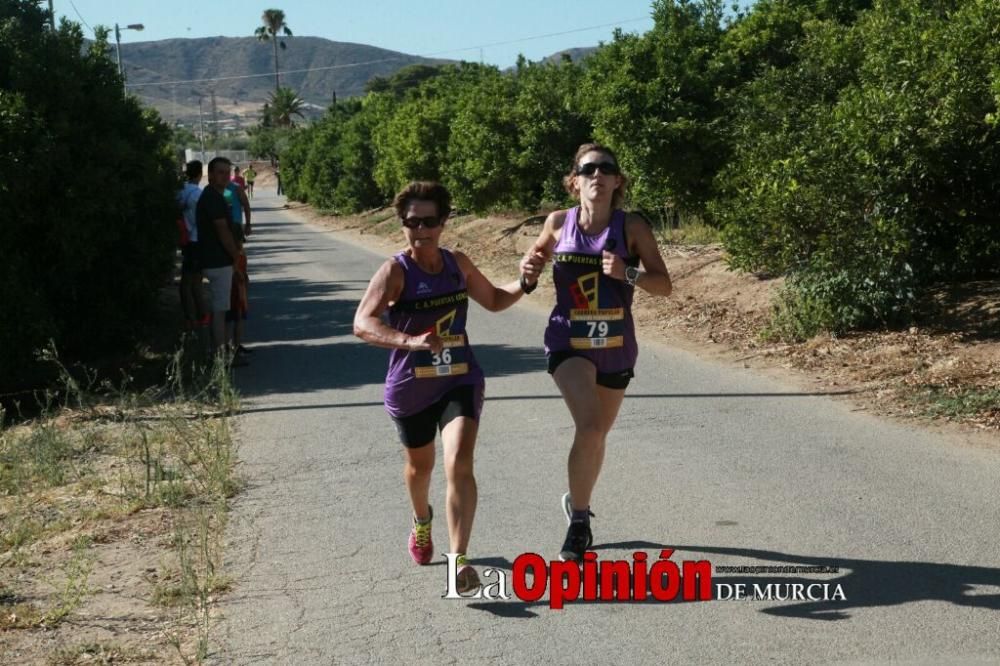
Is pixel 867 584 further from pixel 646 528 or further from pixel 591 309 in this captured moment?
pixel 591 309

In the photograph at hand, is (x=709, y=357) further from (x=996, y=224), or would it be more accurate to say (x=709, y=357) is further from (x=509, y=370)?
(x=996, y=224)

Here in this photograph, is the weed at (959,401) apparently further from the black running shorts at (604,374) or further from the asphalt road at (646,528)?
the black running shorts at (604,374)

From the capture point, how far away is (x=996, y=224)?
38.2ft

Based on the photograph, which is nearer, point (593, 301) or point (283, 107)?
point (593, 301)

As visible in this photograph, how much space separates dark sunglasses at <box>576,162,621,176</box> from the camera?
223 inches

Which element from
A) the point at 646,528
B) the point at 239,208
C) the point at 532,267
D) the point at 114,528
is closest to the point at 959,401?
the point at 646,528

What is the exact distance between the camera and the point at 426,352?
541cm

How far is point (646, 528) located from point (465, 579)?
1325 mm

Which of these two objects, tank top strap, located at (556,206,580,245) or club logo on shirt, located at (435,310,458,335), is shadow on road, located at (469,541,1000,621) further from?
tank top strap, located at (556,206,580,245)

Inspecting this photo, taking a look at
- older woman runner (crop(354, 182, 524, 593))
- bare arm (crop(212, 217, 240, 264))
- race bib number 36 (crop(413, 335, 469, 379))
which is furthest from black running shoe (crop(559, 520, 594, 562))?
bare arm (crop(212, 217, 240, 264))

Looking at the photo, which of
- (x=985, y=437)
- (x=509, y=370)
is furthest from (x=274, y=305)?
(x=985, y=437)

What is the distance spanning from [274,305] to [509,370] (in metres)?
7.09

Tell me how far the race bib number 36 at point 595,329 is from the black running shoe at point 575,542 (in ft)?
2.63

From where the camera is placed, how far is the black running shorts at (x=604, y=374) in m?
5.73
